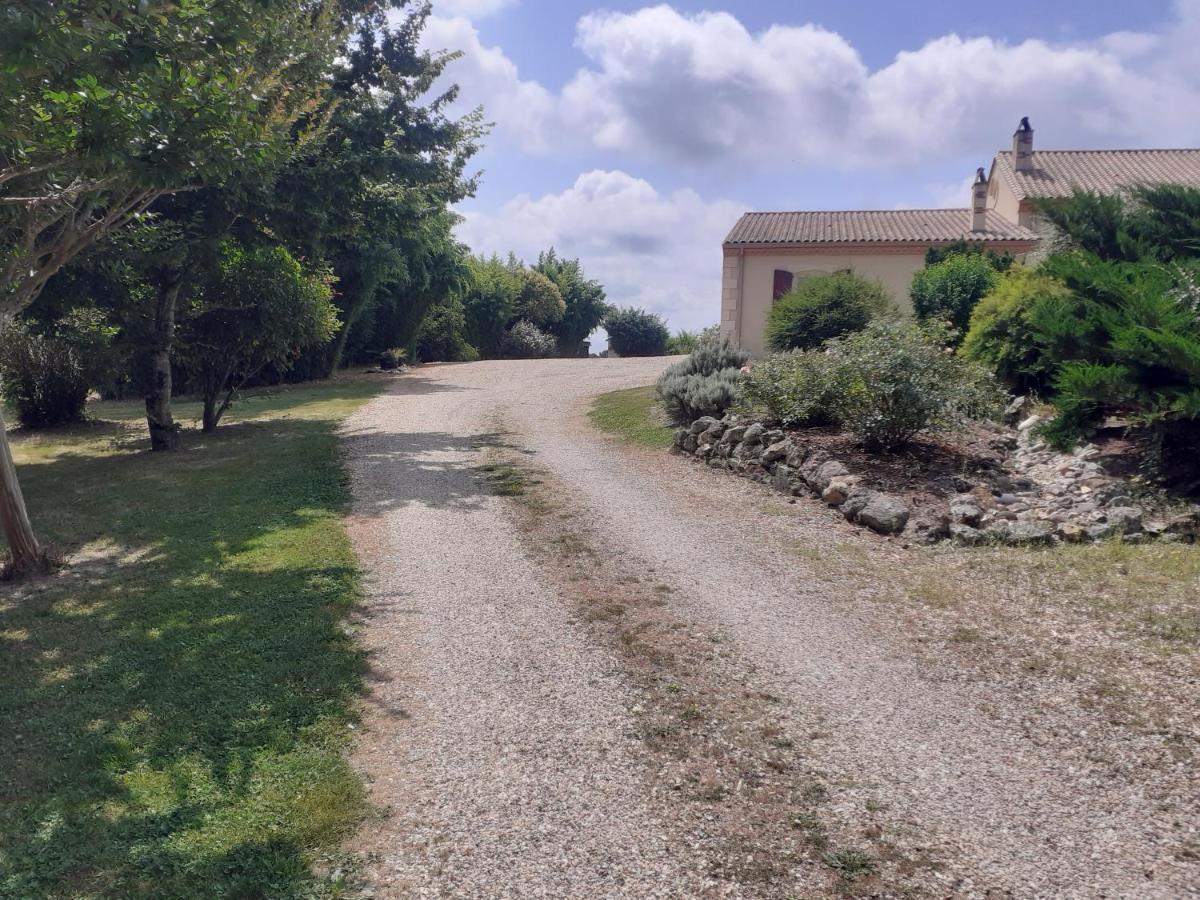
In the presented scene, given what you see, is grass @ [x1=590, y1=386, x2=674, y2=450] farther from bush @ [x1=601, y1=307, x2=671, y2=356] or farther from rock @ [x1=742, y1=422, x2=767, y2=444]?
bush @ [x1=601, y1=307, x2=671, y2=356]

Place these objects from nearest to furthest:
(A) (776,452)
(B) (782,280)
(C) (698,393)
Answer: (A) (776,452)
(C) (698,393)
(B) (782,280)

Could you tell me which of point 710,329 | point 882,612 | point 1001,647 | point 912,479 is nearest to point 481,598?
point 882,612

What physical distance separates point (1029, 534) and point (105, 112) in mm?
7488

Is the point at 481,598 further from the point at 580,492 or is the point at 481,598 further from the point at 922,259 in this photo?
the point at 922,259

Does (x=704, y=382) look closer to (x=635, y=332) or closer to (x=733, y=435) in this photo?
(x=733, y=435)

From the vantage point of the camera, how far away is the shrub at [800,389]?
9.77 meters

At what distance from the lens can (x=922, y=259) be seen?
70.7 ft

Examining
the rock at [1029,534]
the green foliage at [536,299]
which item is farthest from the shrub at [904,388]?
the green foliage at [536,299]

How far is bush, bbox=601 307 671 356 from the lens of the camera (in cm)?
3919

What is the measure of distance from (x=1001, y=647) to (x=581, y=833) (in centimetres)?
298

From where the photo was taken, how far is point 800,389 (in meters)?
10.1

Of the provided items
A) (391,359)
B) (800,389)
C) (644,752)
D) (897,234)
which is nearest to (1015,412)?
(800,389)

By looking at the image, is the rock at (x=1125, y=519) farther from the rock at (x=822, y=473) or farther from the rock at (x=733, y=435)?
the rock at (x=733, y=435)

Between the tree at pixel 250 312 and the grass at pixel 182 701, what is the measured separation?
436cm
